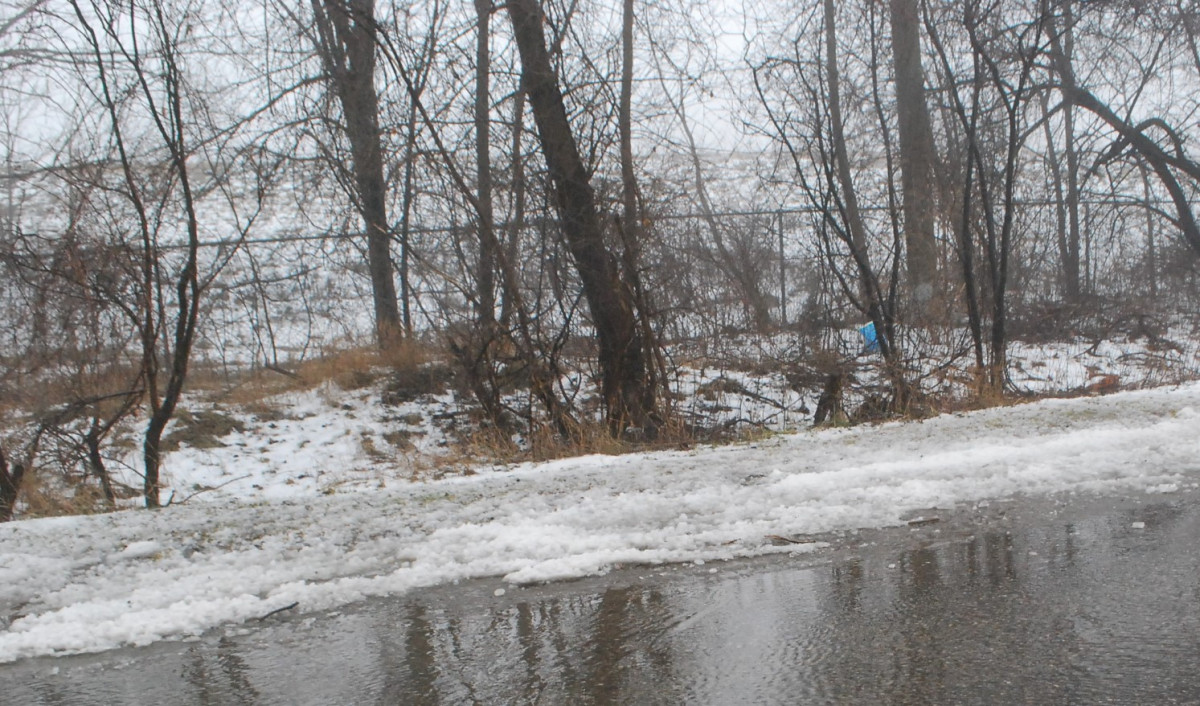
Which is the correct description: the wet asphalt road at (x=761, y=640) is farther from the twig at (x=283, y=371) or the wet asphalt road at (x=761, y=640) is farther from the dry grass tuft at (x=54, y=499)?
the twig at (x=283, y=371)

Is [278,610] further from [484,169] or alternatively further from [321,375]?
[321,375]

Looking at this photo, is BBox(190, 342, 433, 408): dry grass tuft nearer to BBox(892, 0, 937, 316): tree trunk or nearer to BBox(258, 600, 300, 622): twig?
BBox(892, 0, 937, 316): tree trunk

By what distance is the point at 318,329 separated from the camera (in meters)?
18.4

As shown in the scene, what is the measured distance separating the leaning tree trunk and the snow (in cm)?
315

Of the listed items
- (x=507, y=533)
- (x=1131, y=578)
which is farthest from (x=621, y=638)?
(x=1131, y=578)

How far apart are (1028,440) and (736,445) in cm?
205

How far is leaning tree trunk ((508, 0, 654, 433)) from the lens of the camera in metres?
9.09

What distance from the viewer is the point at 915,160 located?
12.3 meters

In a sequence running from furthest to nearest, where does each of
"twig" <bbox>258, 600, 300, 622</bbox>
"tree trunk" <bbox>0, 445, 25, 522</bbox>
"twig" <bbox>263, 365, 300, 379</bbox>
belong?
1. "twig" <bbox>263, 365, 300, 379</bbox>
2. "tree trunk" <bbox>0, 445, 25, 522</bbox>
3. "twig" <bbox>258, 600, 300, 622</bbox>

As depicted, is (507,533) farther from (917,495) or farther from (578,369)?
(578,369)

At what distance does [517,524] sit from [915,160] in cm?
935

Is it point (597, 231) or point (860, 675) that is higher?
point (597, 231)

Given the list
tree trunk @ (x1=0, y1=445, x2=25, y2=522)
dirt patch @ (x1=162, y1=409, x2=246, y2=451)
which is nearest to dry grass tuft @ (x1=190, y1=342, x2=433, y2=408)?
dirt patch @ (x1=162, y1=409, x2=246, y2=451)

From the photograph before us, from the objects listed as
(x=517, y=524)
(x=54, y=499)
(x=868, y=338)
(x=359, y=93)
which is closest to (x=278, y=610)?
(x=517, y=524)
